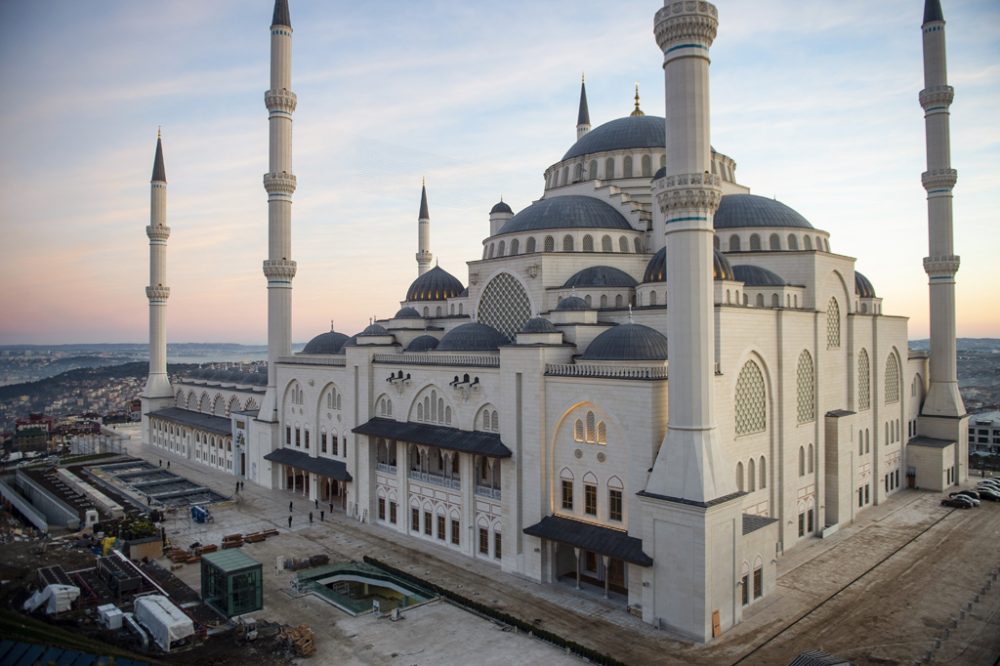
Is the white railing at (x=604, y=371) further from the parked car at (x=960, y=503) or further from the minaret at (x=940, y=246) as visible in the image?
the minaret at (x=940, y=246)

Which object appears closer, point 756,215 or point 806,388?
point 806,388

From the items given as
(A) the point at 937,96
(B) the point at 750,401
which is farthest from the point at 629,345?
(A) the point at 937,96

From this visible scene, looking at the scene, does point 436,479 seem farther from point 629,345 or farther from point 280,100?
point 280,100

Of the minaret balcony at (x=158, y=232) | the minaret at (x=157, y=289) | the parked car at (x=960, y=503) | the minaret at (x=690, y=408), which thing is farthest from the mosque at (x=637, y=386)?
the minaret balcony at (x=158, y=232)

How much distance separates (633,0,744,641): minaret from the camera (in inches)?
779

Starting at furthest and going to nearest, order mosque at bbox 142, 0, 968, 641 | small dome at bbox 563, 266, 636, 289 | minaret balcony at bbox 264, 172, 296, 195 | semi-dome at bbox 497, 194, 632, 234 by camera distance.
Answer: minaret balcony at bbox 264, 172, 296, 195 → semi-dome at bbox 497, 194, 632, 234 → small dome at bbox 563, 266, 636, 289 → mosque at bbox 142, 0, 968, 641

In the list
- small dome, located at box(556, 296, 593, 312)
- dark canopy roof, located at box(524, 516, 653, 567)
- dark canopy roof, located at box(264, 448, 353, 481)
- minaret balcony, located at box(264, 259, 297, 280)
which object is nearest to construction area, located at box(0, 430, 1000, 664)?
dark canopy roof, located at box(524, 516, 653, 567)

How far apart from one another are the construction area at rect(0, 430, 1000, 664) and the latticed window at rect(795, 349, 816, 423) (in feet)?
17.9

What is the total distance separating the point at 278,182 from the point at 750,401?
1262 inches

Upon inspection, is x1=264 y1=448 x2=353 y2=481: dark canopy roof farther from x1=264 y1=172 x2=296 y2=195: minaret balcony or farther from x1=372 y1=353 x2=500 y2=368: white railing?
x1=264 y1=172 x2=296 y2=195: minaret balcony

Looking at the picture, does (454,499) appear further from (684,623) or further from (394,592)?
(684,623)

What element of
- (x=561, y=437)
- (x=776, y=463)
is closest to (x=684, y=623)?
Answer: (x=561, y=437)

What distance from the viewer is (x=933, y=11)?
40125 mm

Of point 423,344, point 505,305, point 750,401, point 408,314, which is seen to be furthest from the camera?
point 408,314
